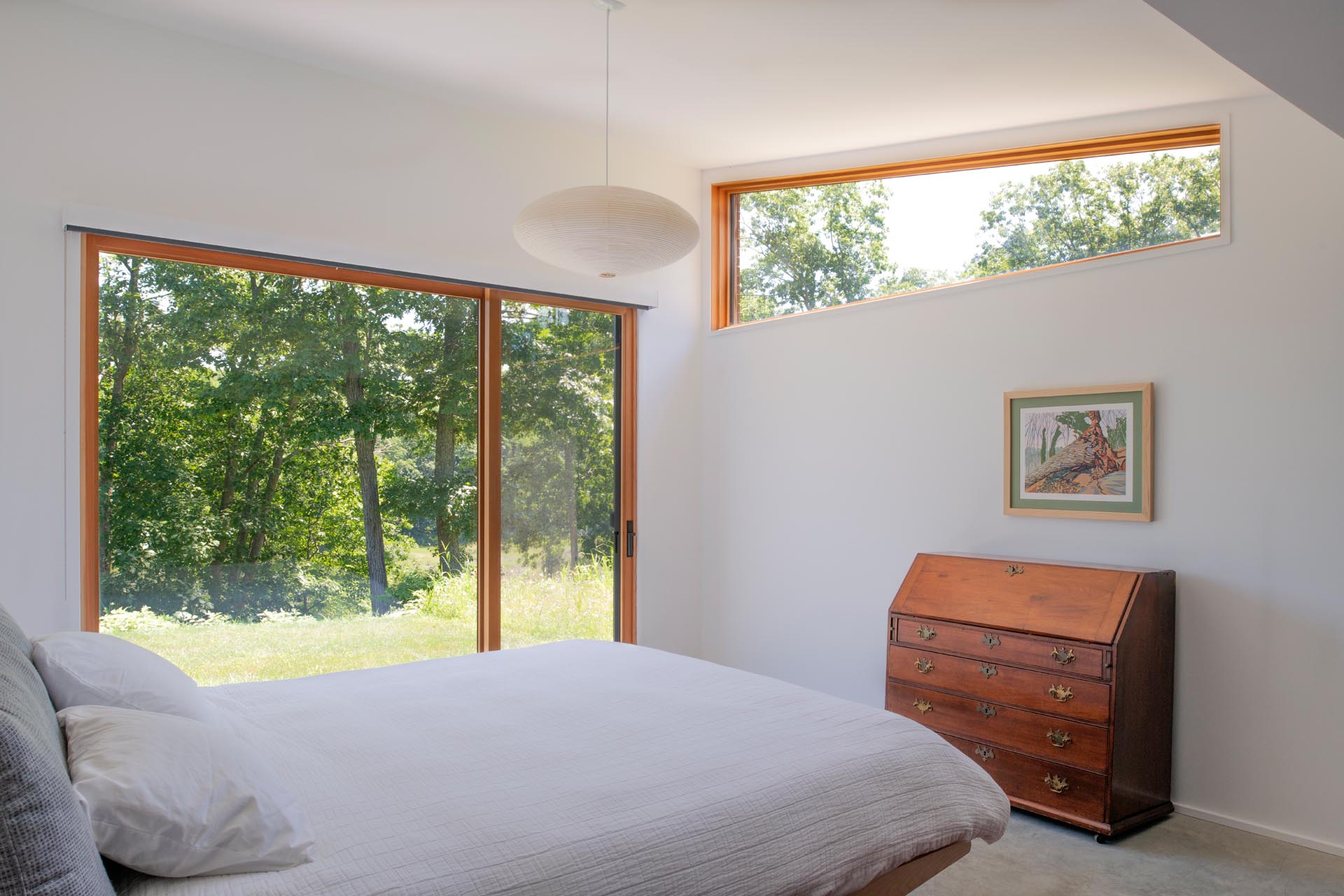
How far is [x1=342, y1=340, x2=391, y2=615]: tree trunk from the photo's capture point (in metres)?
3.71

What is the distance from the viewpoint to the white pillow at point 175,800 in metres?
1.35

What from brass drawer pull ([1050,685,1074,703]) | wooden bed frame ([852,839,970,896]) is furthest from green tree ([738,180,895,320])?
wooden bed frame ([852,839,970,896])

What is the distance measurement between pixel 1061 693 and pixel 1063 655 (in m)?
0.13

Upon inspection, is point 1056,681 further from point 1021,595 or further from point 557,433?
point 557,433

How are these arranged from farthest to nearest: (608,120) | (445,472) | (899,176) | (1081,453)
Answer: (899,176)
(608,120)
(445,472)
(1081,453)

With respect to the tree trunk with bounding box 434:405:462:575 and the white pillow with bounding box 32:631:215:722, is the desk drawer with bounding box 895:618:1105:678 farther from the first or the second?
the white pillow with bounding box 32:631:215:722

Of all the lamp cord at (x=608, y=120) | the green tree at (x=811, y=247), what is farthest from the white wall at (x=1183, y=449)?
the lamp cord at (x=608, y=120)

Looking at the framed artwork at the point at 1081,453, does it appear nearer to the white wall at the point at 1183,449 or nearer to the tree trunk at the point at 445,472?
the white wall at the point at 1183,449

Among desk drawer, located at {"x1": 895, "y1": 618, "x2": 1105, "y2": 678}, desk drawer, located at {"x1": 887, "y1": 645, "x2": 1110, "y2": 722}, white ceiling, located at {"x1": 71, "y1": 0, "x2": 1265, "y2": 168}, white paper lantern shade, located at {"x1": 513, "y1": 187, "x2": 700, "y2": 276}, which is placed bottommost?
desk drawer, located at {"x1": 887, "y1": 645, "x2": 1110, "y2": 722}

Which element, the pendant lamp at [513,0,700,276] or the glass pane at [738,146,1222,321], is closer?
the pendant lamp at [513,0,700,276]

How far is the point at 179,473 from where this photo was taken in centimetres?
329

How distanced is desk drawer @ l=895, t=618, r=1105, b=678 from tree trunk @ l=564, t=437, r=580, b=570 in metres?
1.68

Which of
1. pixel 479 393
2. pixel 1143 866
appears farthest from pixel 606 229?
pixel 1143 866

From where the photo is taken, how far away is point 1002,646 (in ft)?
10.5
